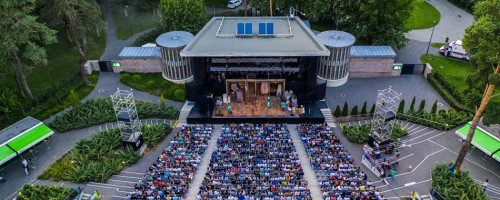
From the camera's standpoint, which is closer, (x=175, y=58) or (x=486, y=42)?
(x=486, y=42)

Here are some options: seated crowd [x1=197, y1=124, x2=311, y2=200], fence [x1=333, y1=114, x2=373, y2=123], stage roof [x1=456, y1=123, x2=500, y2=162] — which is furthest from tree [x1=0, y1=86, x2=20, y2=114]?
stage roof [x1=456, y1=123, x2=500, y2=162]

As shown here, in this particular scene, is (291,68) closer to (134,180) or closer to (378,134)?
(378,134)

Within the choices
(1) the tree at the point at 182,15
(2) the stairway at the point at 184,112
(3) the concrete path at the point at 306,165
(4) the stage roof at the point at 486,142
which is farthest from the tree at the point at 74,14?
(4) the stage roof at the point at 486,142

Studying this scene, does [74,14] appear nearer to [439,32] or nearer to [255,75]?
[255,75]

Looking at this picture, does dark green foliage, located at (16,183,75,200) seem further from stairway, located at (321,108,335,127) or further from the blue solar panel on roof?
the blue solar panel on roof

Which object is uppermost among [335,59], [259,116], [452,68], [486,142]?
[335,59]

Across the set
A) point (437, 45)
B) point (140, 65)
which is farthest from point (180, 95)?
point (437, 45)
